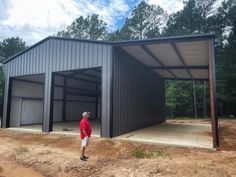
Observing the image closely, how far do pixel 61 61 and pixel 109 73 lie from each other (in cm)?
291

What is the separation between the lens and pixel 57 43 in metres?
10.1

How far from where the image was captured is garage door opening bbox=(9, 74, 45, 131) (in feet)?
40.2

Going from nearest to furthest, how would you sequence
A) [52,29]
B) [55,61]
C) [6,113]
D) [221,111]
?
1. [55,61]
2. [6,113]
3. [221,111]
4. [52,29]

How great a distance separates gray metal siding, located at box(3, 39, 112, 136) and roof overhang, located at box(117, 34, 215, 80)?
107cm

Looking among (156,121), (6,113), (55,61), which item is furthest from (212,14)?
(6,113)

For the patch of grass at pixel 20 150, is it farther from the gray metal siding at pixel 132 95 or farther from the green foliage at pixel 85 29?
the green foliage at pixel 85 29

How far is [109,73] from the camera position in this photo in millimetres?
8219

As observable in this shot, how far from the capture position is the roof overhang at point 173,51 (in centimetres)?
744

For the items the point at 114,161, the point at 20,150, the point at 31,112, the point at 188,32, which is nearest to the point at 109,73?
the point at 114,161

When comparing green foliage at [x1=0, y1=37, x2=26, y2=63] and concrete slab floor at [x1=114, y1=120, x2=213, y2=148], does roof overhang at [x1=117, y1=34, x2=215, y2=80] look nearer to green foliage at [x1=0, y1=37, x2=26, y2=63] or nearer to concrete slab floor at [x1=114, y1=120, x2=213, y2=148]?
concrete slab floor at [x1=114, y1=120, x2=213, y2=148]

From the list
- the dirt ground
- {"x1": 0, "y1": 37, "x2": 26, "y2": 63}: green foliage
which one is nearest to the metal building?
the dirt ground

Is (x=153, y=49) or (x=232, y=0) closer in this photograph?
(x=153, y=49)

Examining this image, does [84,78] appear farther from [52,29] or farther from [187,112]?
[52,29]

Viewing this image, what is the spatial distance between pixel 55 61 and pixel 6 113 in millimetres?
4528
